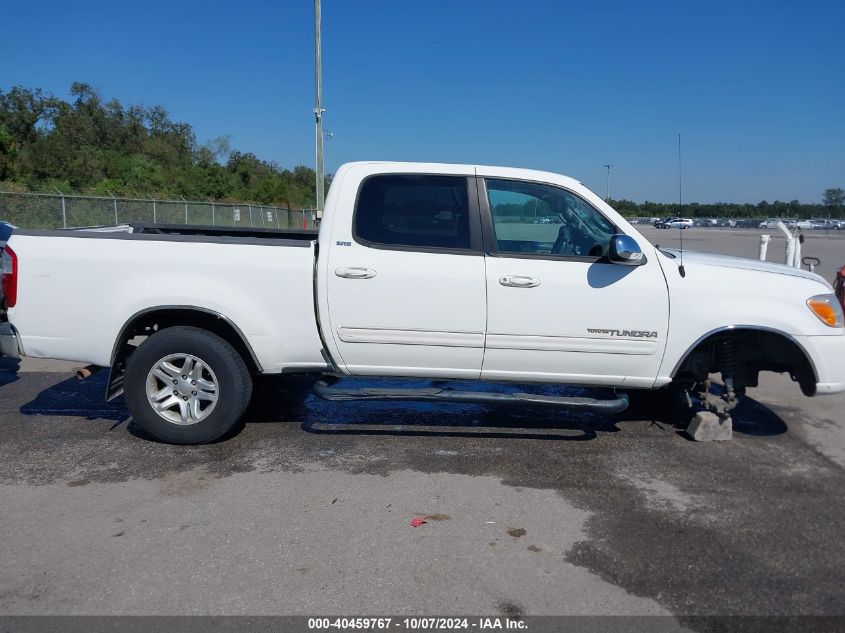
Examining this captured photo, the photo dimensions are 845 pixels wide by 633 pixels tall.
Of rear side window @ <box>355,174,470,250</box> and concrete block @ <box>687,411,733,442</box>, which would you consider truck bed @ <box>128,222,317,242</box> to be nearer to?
rear side window @ <box>355,174,470,250</box>

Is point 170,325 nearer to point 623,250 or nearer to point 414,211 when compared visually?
point 414,211

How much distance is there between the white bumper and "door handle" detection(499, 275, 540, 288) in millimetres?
1879

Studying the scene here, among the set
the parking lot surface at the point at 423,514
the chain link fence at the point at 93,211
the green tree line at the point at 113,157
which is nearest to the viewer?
the parking lot surface at the point at 423,514

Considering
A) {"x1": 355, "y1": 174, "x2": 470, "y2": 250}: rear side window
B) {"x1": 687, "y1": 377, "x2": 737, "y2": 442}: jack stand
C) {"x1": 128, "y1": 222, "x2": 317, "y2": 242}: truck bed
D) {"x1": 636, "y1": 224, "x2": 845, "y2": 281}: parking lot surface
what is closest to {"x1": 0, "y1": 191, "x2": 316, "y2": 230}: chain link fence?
{"x1": 128, "y1": 222, "x2": 317, "y2": 242}: truck bed

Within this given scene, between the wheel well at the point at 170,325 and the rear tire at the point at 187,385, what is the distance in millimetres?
91

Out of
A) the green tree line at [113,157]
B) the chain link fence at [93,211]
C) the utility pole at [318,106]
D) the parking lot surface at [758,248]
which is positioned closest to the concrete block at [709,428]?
the parking lot surface at [758,248]

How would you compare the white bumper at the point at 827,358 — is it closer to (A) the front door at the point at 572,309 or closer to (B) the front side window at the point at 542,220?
(A) the front door at the point at 572,309

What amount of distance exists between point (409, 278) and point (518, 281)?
746 mm

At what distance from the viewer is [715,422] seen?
5457mm

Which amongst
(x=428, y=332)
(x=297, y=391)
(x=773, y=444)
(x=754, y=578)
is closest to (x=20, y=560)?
(x=428, y=332)

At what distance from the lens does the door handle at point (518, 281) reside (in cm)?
491

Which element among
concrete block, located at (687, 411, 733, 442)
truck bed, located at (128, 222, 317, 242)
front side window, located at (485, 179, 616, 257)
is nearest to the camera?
front side window, located at (485, 179, 616, 257)

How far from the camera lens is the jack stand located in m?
5.45

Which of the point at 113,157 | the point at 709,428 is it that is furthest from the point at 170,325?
the point at 113,157
